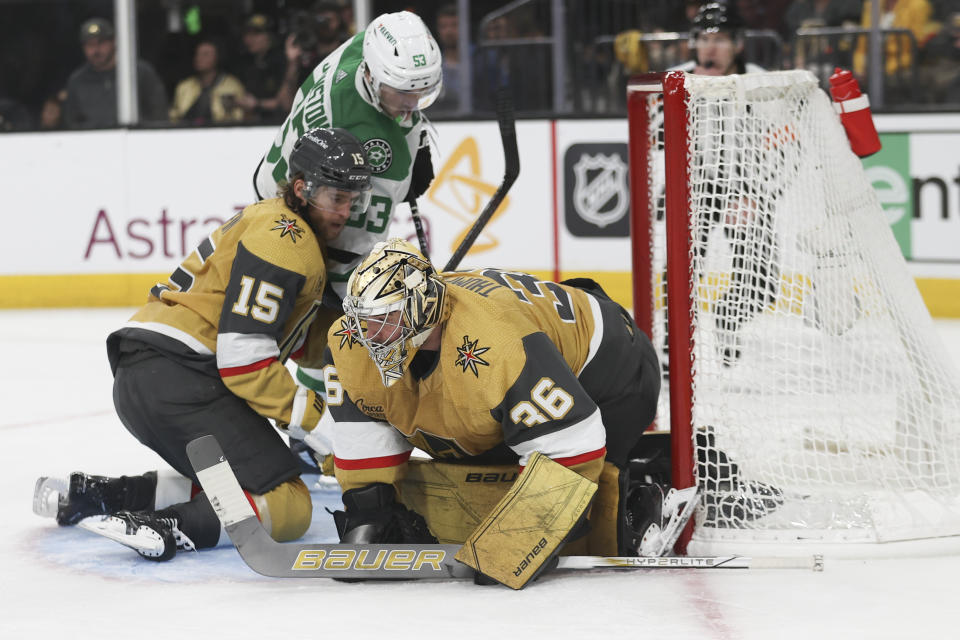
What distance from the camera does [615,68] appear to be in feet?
21.4

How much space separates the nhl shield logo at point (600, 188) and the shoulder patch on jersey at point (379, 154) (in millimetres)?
3105

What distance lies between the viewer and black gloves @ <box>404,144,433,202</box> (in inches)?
144

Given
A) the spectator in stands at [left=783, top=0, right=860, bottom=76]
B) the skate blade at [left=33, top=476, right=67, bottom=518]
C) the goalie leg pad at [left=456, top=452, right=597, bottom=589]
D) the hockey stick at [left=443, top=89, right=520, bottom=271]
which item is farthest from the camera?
the spectator in stands at [left=783, top=0, right=860, bottom=76]

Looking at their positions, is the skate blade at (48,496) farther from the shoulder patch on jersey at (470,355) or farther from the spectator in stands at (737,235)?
the spectator in stands at (737,235)

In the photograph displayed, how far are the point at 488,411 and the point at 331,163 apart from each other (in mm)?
763

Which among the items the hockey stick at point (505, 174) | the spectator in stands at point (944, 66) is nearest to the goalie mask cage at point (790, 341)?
the hockey stick at point (505, 174)

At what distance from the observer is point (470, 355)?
2322 mm

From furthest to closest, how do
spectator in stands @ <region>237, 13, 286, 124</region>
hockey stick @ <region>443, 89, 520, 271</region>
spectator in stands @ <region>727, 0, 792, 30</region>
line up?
spectator in stands @ <region>237, 13, 286, 124</region>, spectator in stands @ <region>727, 0, 792, 30</region>, hockey stick @ <region>443, 89, 520, 271</region>

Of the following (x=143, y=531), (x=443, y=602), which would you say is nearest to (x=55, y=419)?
(x=143, y=531)

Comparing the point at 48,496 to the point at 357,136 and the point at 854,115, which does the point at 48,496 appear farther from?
the point at 854,115

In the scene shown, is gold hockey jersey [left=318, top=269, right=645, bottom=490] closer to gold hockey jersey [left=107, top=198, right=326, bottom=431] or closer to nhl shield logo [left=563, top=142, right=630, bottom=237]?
gold hockey jersey [left=107, top=198, right=326, bottom=431]

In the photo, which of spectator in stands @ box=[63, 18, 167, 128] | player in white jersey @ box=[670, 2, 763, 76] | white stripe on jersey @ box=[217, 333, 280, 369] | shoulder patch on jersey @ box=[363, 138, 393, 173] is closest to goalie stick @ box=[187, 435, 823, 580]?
white stripe on jersey @ box=[217, 333, 280, 369]

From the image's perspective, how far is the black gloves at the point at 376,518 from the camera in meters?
2.53

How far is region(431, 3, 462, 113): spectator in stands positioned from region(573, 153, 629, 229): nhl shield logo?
2.55 ft
